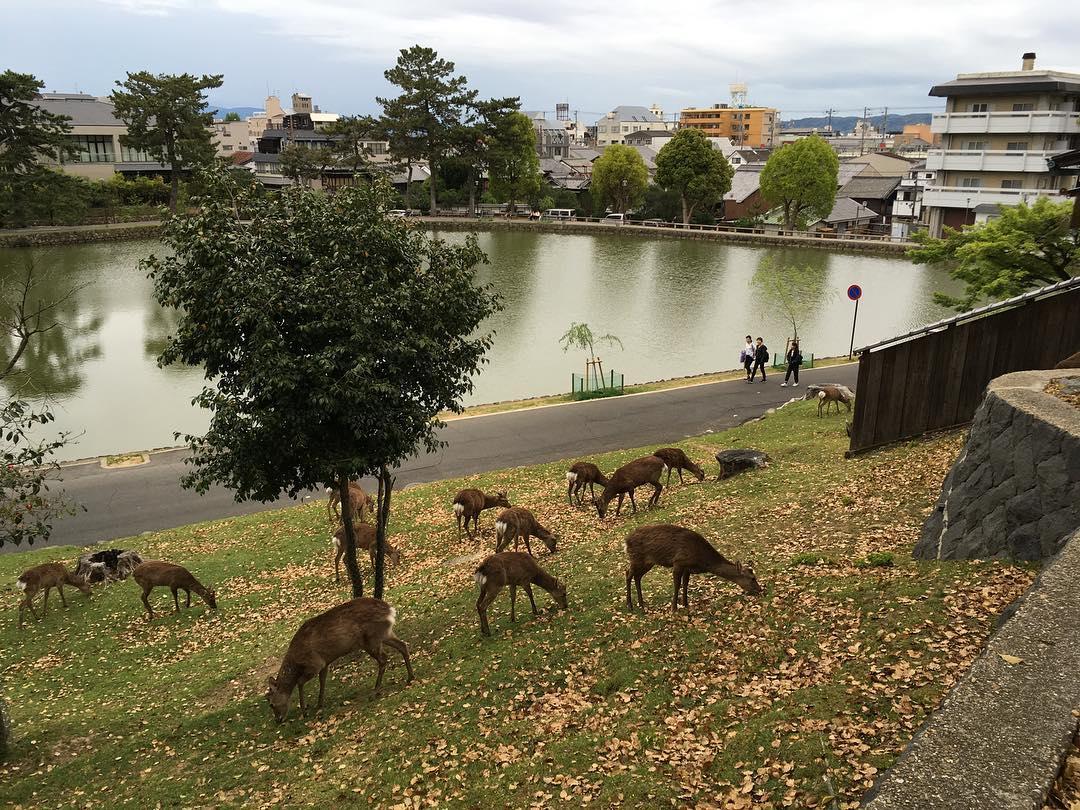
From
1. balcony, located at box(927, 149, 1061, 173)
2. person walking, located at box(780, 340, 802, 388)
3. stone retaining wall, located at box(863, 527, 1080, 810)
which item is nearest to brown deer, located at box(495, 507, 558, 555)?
stone retaining wall, located at box(863, 527, 1080, 810)

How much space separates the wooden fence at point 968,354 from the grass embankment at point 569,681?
935 mm

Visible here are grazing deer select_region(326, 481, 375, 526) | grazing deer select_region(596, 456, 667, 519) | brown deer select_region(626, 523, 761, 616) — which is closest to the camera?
brown deer select_region(626, 523, 761, 616)

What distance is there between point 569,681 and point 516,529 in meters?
4.92

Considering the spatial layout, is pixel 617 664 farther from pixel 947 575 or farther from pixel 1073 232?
pixel 1073 232

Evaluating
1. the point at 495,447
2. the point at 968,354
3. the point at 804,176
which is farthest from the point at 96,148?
the point at 968,354

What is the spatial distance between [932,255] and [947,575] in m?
21.0

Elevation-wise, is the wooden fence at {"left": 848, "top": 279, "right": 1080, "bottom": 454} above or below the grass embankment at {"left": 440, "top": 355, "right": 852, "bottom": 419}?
above

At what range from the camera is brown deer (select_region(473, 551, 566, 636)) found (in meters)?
10.2

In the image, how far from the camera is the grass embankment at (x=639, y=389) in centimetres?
2573

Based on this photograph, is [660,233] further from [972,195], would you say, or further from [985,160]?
[985,160]

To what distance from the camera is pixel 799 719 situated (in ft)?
21.9

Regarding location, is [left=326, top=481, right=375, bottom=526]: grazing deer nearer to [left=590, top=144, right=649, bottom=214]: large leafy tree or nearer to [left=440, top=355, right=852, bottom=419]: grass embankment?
[left=440, top=355, right=852, bottom=419]: grass embankment

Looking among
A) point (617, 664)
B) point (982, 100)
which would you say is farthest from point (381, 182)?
point (982, 100)

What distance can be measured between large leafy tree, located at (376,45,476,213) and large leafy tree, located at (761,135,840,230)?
34045 mm
